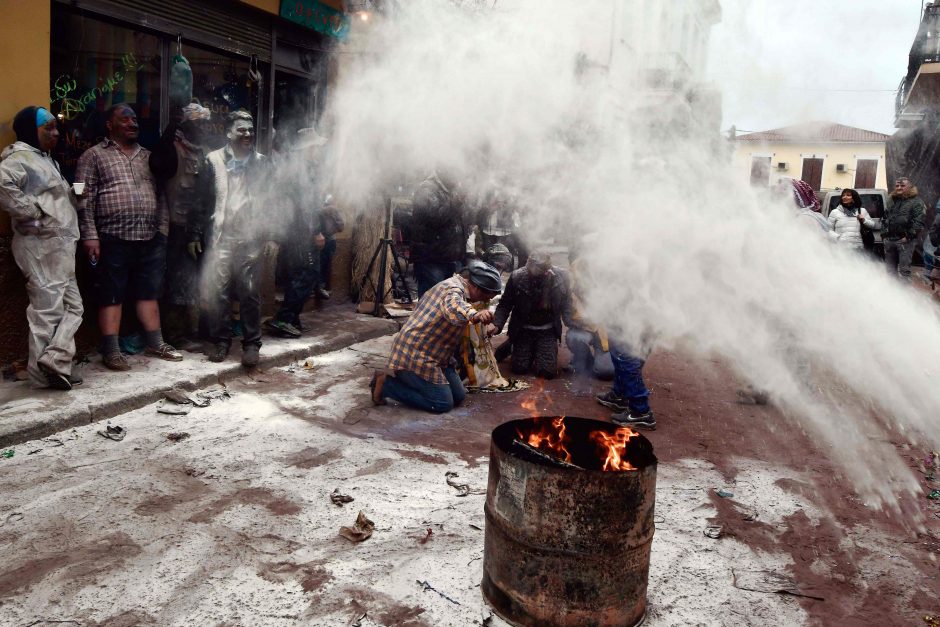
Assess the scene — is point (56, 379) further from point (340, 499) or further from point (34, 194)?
point (340, 499)

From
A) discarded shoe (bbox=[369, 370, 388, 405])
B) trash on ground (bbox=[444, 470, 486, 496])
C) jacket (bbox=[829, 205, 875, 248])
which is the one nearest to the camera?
trash on ground (bbox=[444, 470, 486, 496])

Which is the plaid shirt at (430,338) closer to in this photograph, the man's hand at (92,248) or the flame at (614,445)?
the flame at (614,445)

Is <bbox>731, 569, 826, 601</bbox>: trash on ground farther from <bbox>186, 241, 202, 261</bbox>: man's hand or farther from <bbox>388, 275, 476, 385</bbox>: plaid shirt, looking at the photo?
<bbox>186, 241, 202, 261</bbox>: man's hand

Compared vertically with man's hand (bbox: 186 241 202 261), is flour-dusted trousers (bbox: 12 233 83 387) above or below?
below

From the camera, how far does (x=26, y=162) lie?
520 centimetres

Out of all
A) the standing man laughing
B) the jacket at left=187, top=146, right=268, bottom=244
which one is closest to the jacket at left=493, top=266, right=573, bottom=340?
the jacket at left=187, top=146, right=268, bottom=244

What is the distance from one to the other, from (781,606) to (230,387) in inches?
179

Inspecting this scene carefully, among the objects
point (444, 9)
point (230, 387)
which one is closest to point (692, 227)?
point (444, 9)

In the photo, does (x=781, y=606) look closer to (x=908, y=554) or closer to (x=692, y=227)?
(x=908, y=554)

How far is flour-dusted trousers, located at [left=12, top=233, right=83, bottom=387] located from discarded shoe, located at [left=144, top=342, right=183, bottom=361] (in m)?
0.96

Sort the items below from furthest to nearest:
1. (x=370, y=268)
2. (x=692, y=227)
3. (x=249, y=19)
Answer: (x=370, y=268) < (x=249, y=19) < (x=692, y=227)

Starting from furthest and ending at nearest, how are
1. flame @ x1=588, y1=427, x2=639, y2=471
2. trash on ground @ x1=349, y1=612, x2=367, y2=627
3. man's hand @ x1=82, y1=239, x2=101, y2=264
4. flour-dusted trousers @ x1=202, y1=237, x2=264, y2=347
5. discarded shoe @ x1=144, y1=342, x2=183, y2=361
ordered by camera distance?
flour-dusted trousers @ x1=202, y1=237, x2=264, y2=347, discarded shoe @ x1=144, y1=342, x2=183, y2=361, man's hand @ x1=82, y1=239, x2=101, y2=264, flame @ x1=588, y1=427, x2=639, y2=471, trash on ground @ x1=349, y1=612, x2=367, y2=627

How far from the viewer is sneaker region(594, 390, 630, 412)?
21.0 ft

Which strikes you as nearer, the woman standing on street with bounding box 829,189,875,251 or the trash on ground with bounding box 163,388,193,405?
the trash on ground with bounding box 163,388,193,405
